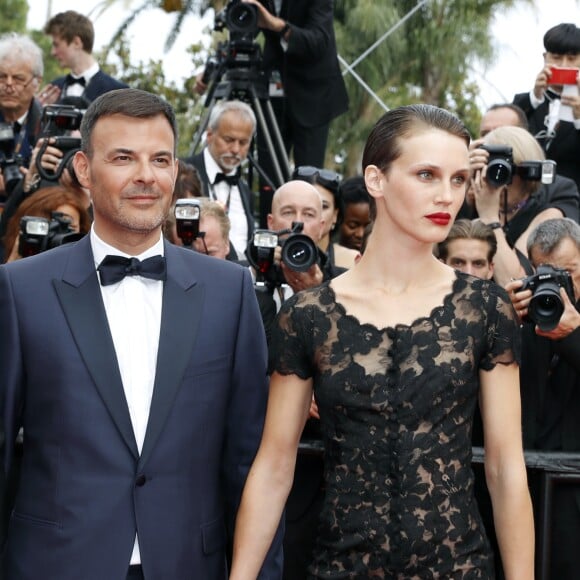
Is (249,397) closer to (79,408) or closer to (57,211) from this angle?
(79,408)

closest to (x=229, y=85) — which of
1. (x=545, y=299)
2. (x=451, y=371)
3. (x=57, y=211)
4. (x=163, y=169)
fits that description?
(x=57, y=211)

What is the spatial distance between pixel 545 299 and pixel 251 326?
1.31 m

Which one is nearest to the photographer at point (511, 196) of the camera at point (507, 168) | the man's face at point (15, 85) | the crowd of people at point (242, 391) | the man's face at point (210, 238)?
the camera at point (507, 168)

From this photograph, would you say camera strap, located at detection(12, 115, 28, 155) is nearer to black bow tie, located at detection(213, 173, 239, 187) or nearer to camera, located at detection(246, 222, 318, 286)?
black bow tie, located at detection(213, 173, 239, 187)

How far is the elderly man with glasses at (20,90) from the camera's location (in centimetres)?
642

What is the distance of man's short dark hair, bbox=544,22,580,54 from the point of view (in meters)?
6.24

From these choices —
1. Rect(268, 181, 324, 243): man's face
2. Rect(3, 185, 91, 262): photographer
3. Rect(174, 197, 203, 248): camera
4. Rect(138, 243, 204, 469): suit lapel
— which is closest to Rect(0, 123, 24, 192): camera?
Rect(3, 185, 91, 262): photographer

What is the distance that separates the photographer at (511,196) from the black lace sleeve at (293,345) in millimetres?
2246

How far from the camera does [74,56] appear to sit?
7.34 metres

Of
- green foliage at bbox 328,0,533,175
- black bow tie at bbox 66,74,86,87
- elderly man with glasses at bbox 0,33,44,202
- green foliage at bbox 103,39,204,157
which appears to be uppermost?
green foliage at bbox 328,0,533,175

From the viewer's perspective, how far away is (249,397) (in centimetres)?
296

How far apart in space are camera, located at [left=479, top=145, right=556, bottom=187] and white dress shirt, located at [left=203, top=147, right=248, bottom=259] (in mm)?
1541

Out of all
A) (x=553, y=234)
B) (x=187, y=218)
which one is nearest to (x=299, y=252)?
(x=187, y=218)

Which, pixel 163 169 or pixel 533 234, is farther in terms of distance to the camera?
pixel 533 234
